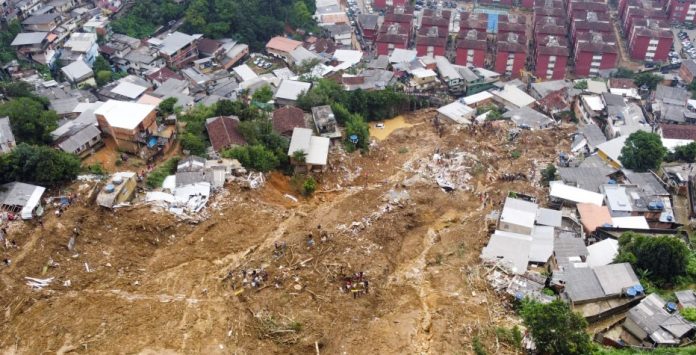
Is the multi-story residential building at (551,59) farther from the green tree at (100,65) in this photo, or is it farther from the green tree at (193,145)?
the green tree at (100,65)

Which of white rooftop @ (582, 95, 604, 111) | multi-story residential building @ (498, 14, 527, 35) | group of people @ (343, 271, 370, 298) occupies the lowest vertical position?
multi-story residential building @ (498, 14, 527, 35)

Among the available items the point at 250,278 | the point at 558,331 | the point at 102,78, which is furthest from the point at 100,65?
the point at 558,331

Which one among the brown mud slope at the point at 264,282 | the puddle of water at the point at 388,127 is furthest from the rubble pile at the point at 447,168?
the puddle of water at the point at 388,127

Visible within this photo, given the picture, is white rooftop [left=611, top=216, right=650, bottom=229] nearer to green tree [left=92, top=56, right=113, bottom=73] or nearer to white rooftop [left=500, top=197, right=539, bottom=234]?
white rooftop [left=500, top=197, right=539, bottom=234]

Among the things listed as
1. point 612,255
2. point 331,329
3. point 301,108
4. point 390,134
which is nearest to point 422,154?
point 390,134

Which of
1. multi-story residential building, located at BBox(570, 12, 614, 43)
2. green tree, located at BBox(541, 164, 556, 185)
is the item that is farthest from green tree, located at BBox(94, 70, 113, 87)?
multi-story residential building, located at BBox(570, 12, 614, 43)

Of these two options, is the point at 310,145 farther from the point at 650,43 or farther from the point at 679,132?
the point at 650,43

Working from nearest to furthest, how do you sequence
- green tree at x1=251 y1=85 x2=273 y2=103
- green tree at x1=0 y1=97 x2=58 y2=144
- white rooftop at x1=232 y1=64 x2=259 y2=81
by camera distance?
green tree at x1=0 y1=97 x2=58 y2=144 → green tree at x1=251 y1=85 x2=273 y2=103 → white rooftop at x1=232 y1=64 x2=259 y2=81
